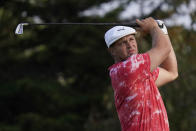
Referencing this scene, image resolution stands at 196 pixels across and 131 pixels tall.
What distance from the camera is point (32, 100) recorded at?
57.3ft

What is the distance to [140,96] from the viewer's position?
132 inches

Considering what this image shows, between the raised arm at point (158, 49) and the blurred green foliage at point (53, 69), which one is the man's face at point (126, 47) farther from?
the blurred green foliage at point (53, 69)

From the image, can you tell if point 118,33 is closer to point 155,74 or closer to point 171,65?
point 155,74

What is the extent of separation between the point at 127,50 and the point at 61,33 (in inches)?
530

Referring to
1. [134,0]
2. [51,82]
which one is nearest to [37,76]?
[51,82]

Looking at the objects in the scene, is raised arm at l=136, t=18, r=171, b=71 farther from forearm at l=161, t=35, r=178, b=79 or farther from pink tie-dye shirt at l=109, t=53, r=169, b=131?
forearm at l=161, t=35, r=178, b=79

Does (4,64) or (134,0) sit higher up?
Answer: (134,0)

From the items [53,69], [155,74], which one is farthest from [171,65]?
[53,69]

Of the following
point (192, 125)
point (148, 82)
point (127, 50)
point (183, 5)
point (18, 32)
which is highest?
point (183, 5)

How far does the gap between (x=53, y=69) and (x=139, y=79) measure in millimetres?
14916

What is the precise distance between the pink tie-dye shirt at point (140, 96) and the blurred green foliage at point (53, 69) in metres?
10.1

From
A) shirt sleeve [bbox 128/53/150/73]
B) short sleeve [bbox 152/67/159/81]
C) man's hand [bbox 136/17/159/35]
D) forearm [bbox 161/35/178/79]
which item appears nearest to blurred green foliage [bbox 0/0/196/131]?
forearm [bbox 161/35/178/79]

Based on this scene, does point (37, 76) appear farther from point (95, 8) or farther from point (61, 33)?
point (95, 8)

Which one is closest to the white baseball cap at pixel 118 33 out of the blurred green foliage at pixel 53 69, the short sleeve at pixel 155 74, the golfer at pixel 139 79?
the golfer at pixel 139 79
